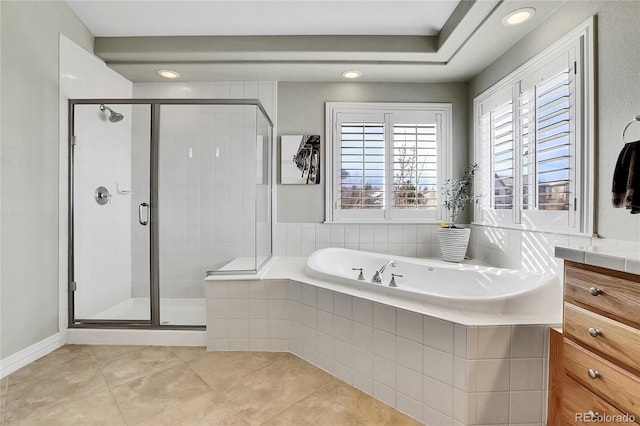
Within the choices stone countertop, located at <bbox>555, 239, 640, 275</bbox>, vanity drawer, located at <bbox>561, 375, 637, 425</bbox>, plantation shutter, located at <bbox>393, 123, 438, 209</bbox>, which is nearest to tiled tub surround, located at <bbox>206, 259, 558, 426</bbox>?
vanity drawer, located at <bbox>561, 375, 637, 425</bbox>

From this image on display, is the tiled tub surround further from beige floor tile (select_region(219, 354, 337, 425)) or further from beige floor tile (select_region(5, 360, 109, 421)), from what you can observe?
beige floor tile (select_region(5, 360, 109, 421))

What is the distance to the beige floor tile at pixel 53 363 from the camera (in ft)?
5.95

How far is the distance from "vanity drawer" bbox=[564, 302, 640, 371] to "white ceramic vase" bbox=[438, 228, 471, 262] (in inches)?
58.5

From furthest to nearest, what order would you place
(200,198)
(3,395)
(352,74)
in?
1. (352,74)
2. (200,198)
3. (3,395)

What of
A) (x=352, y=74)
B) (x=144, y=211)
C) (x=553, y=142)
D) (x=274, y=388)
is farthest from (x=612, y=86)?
(x=144, y=211)

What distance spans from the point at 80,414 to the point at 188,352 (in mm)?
681

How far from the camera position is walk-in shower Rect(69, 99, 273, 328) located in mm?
2289

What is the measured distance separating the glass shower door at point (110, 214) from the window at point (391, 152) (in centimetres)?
A: 171

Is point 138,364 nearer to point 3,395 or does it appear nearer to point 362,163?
Result: point 3,395

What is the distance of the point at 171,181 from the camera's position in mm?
2322

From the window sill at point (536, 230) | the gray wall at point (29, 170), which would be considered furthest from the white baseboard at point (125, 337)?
the window sill at point (536, 230)

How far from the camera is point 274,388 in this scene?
5.60ft

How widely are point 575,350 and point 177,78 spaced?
3.50m

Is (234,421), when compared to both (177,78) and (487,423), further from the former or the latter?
(177,78)
